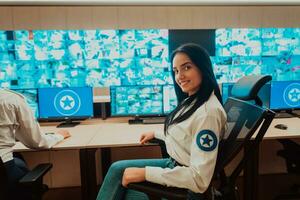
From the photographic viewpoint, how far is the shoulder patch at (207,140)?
3.45ft

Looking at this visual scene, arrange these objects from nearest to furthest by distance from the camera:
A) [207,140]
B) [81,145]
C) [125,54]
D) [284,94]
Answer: [207,140]
[81,145]
[284,94]
[125,54]

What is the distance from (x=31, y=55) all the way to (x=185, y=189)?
2836mm

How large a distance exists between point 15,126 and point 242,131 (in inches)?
51.0

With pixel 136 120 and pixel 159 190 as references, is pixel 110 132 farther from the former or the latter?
pixel 159 190

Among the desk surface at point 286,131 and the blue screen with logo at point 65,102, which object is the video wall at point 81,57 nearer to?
the blue screen with logo at point 65,102

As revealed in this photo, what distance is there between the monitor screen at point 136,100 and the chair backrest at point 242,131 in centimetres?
116

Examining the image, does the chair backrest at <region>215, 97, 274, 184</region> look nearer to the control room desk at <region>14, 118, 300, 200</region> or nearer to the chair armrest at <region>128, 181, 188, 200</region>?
the chair armrest at <region>128, 181, 188, 200</region>

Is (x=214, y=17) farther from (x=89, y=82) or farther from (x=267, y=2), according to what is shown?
(x=89, y=82)

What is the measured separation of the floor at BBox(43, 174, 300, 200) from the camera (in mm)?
2434

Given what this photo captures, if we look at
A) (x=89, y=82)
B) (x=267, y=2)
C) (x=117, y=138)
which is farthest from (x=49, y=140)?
(x=267, y=2)

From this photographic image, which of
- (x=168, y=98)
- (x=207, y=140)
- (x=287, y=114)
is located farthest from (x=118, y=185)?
(x=287, y=114)

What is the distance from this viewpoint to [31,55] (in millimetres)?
3203

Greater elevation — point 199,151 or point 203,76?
point 203,76

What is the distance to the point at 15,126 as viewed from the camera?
1.56m
